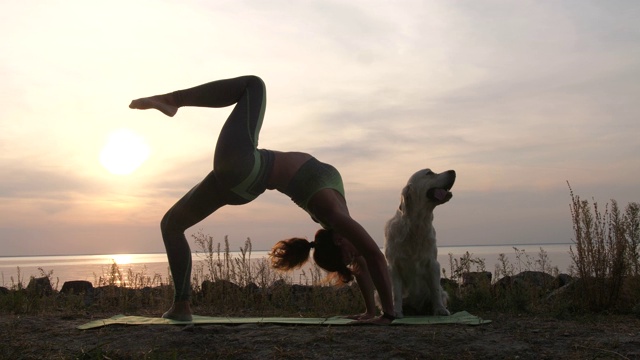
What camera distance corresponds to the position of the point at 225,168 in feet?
15.8

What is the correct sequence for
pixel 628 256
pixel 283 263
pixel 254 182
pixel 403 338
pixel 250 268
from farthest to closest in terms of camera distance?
1. pixel 250 268
2. pixel 628 256
3. pixel 283 263
4. pixel 254 182
5. pixel 403 338

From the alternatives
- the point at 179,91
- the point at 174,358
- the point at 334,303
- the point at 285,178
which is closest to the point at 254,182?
the point at 285,178

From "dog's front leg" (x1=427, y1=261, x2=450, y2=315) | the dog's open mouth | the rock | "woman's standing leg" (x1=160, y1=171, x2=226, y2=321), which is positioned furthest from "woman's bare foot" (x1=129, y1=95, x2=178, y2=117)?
the rock

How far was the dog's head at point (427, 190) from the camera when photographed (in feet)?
21.1

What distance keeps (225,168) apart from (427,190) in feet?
8.13

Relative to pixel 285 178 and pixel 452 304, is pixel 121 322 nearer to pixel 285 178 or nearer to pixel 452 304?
pixel 285 178

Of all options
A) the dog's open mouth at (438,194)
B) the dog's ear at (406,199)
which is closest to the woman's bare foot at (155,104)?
the dog's ear at (406,199)

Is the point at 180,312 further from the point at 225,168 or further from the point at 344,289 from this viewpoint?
the point at 344,289

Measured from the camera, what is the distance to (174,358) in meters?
3.67

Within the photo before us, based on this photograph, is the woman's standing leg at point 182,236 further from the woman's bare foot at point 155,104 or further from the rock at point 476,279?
the rock at point 476,279

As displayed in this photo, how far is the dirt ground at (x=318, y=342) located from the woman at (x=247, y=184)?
24.1 inches

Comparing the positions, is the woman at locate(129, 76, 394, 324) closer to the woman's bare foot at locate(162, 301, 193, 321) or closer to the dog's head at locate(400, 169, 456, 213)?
the woman's bare foot at locate(162, 301, 193, 321)

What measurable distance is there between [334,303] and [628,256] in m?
3.53

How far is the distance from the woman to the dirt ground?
61cm
